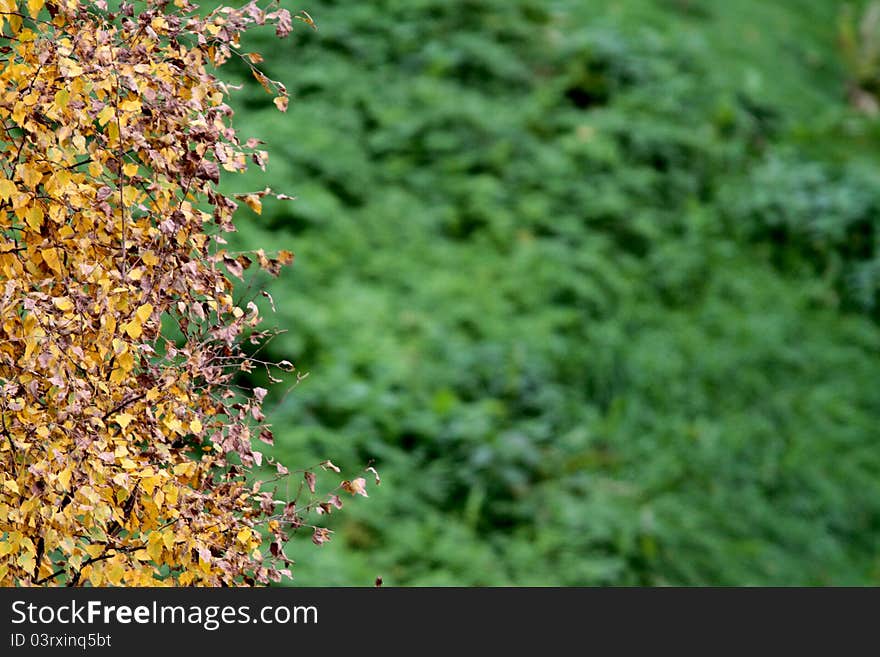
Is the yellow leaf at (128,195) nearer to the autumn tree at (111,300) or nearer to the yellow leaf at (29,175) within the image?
the autumn tree at (111,300)

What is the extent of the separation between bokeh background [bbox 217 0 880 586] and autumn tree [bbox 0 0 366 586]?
2370 millimetres

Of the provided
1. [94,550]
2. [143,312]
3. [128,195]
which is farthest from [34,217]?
[94,550]

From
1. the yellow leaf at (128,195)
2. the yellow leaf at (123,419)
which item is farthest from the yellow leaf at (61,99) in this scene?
the yellow leaf at (123,419)

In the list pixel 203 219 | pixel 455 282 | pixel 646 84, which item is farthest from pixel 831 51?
pixel 203 219

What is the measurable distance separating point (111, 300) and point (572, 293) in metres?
4.61

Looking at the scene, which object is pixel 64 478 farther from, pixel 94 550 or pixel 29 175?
pixel 29 175

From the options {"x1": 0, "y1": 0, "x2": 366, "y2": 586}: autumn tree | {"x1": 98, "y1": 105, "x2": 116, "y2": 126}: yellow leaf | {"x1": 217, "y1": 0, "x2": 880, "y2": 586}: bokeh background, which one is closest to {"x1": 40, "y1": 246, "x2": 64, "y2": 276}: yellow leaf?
{"x1": 0, "y1": 0, "x2": 366, "y2": 586}: autumn tree

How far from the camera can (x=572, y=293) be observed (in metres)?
6.66

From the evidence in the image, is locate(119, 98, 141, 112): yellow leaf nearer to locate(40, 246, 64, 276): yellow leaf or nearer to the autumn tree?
the autumn tree

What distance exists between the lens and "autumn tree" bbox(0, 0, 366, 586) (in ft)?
7.42

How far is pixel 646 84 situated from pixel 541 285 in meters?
2.22
